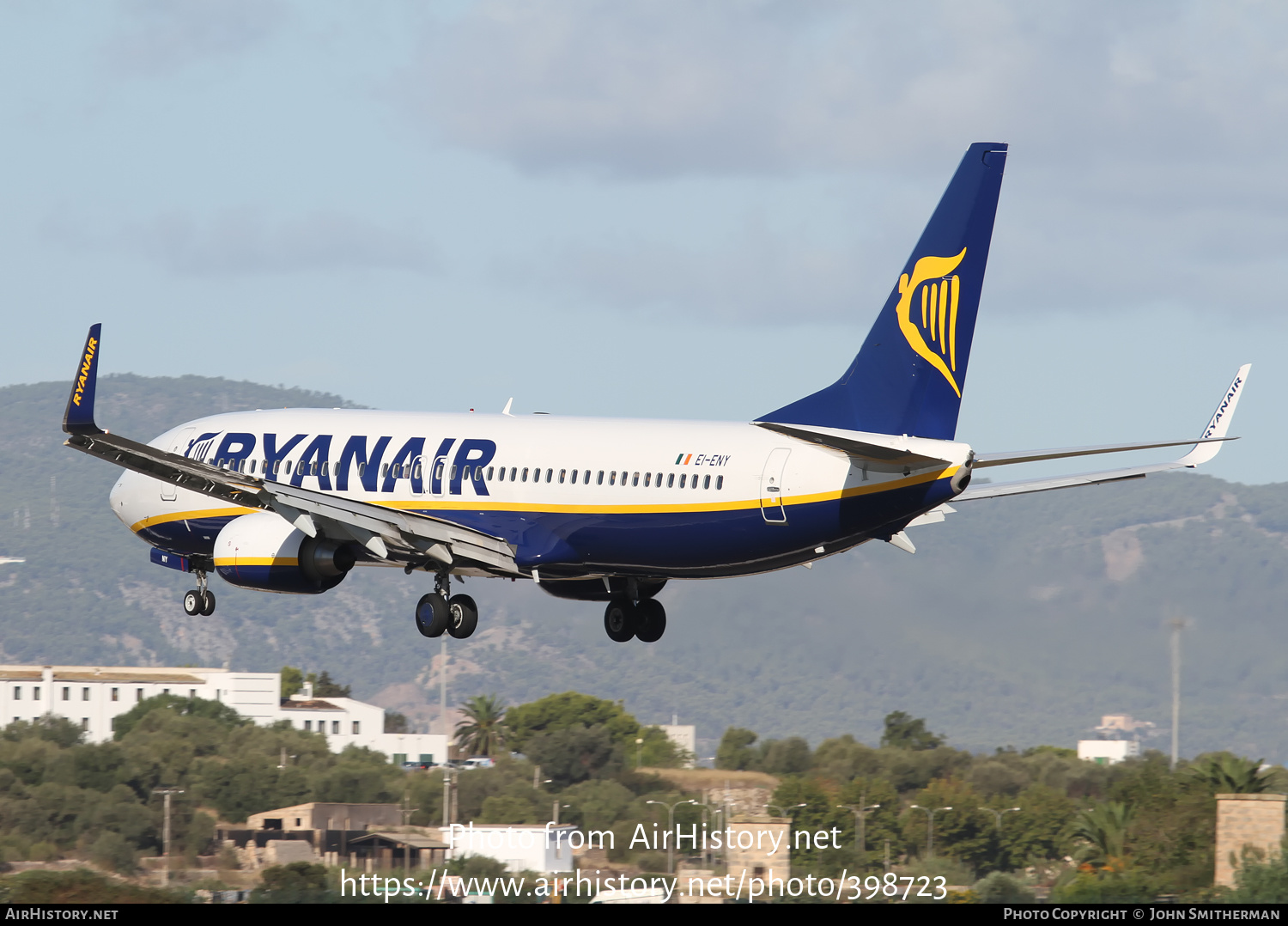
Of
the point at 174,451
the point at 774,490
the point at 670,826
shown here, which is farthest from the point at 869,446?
the point at 670,826

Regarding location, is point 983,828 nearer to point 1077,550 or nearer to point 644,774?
point 644,774

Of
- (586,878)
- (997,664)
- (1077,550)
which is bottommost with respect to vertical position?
(586,878)

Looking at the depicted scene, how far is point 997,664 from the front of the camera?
133 meters

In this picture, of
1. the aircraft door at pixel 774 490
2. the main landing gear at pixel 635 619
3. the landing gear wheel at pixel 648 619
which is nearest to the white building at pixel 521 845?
the main landing gear at pixel 635 619

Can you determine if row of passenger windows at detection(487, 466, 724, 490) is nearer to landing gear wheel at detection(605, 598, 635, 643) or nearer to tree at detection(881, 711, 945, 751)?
landing gear wheel at detection(605, 598, 635, 643)

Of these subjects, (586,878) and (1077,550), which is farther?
(1077,550)

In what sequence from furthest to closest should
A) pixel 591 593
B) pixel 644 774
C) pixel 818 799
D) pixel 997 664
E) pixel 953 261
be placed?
pixel 997 664 < pixel 644 774 < pixel 818 799 < pixel 591 593 < pixel 953 261

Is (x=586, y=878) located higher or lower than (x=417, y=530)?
lower

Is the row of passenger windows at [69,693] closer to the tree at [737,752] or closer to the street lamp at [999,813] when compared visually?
the tree at [737,752]

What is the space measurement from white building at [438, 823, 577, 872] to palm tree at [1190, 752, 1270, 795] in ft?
94.1

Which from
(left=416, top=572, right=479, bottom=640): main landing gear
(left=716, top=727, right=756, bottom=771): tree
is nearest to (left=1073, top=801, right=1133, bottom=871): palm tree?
(left=416, top=572, right=479, bottom=640): main landing gear
